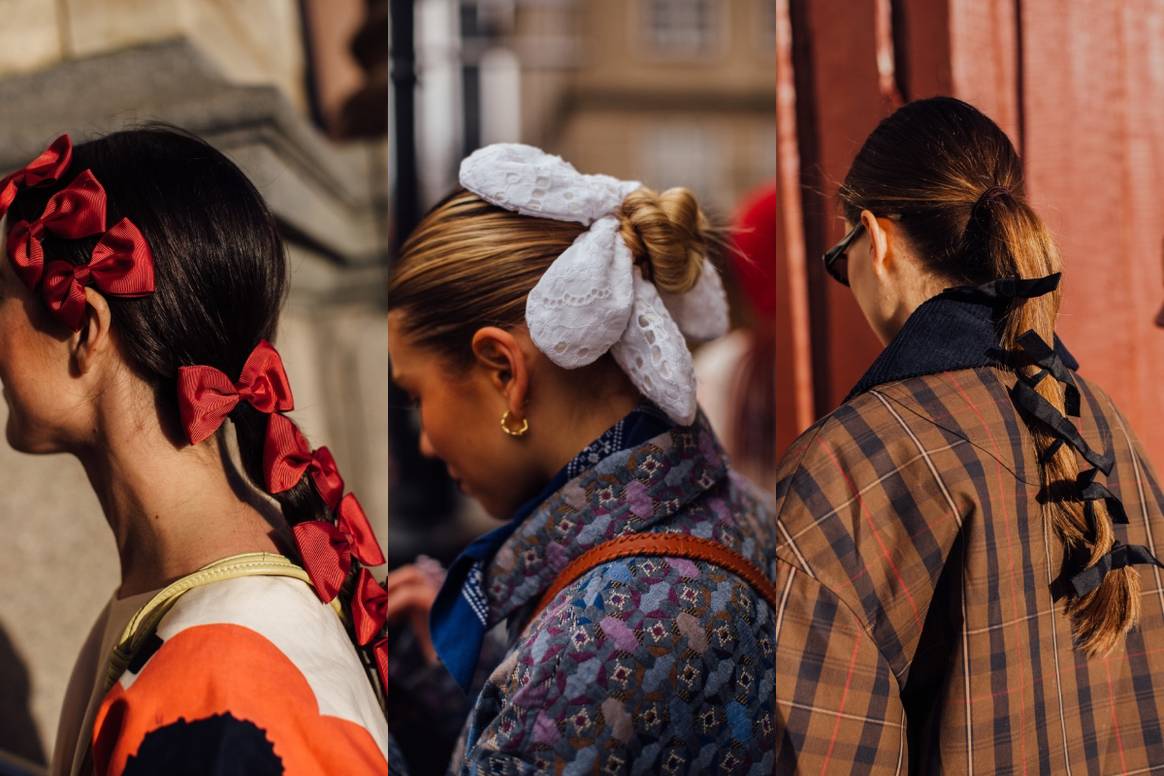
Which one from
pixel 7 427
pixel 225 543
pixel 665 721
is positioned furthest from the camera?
pixel 7 427

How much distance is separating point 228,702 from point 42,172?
0.65 metres

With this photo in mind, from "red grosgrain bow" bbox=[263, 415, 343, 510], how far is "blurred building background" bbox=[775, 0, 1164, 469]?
61 cm

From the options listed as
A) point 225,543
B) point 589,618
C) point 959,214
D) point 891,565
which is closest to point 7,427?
point 225,543

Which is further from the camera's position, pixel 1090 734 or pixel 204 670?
pixel 1090 734

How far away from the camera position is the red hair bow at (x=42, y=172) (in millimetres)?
1207

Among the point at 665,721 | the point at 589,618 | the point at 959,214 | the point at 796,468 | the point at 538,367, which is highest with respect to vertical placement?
the point at 959,214

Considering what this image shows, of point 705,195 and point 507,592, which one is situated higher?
point 705,195

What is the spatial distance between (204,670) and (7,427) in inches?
18.1

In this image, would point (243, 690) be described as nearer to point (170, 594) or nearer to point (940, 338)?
point (170, 594)

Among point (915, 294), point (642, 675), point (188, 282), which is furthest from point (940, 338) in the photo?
point (188, 282)

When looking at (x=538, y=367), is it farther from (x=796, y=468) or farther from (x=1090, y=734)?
(x=1090, y=734)

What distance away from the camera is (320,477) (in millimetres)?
1248

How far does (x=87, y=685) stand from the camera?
127 centimetres

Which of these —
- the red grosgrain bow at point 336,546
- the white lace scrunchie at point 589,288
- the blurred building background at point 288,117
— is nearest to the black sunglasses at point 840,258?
the white lace scrunchie at point 589,288
